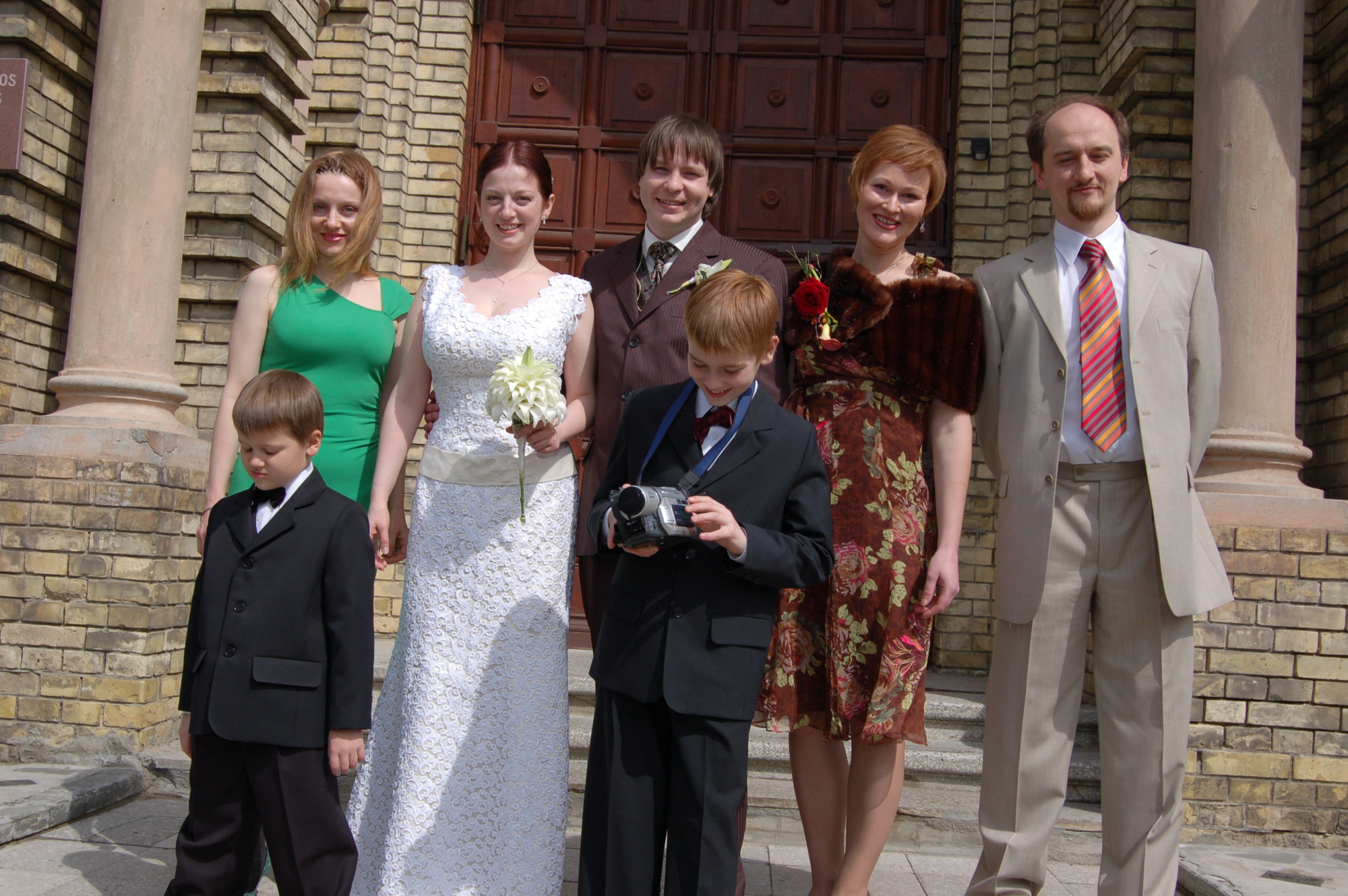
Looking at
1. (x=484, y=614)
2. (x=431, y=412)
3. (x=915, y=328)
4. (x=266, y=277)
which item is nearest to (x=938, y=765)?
(x=915, y=328)

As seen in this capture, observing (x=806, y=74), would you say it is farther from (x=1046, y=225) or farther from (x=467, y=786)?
(x=467, y=786)

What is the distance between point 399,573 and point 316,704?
329 centimetres

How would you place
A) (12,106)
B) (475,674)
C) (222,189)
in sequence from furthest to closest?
(222,189)
(12,106)
(475,674)

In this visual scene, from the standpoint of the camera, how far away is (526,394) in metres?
2.49

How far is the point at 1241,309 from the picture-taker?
14.5ft

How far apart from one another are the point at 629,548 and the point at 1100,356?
1459mm

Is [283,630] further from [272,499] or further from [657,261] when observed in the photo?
[657,261]

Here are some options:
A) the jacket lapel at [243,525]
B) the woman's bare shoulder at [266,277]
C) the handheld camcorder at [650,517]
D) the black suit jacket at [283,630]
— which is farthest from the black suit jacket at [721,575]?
the woman's bare shoulder at [266,277]

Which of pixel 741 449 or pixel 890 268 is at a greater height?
pixel 890 268

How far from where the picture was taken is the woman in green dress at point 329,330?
310cm

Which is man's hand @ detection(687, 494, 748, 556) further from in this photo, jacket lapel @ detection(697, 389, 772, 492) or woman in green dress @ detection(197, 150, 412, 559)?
woman in green dress @ detection(197, 150, 412, 559)

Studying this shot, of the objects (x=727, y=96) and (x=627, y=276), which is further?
(x=727, y=96)

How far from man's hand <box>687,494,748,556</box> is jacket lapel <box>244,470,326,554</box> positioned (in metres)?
1.03

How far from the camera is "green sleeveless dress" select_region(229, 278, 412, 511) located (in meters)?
3.10
